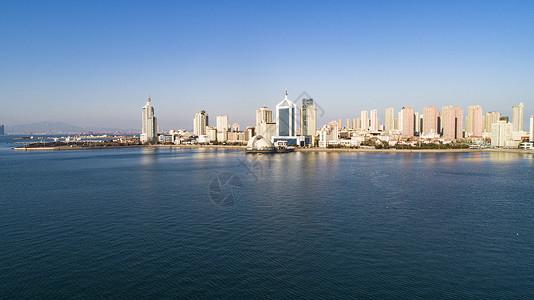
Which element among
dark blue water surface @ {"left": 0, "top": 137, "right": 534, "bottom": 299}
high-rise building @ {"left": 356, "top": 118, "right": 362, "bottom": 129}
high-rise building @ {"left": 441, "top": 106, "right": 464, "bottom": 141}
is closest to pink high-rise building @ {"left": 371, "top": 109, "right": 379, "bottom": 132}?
high-rise building @ {"left": 356, "top": 118, "right": 362, "bottom": 129}

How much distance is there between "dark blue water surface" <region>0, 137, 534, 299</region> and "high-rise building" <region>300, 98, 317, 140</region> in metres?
29.6

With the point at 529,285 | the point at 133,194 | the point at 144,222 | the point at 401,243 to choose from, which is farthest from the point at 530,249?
the point at 133,194

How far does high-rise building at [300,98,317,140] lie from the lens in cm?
3791

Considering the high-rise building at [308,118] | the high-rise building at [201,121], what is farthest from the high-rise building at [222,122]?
the high-rise building at [308,118]

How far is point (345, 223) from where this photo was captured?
230 inches

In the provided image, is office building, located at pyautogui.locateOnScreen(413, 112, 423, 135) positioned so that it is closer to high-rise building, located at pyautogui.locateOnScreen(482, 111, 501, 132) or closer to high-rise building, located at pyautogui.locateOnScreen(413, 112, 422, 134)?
high-rise building, located at pyautogui.locateOnScreen(413, 112, 422, 134)

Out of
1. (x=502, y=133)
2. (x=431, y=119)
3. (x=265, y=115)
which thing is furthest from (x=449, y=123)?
(x=265, y=115)

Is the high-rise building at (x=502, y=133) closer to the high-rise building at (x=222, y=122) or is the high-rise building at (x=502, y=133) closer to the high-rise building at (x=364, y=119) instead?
the high-rise building at (x=364, y=119)

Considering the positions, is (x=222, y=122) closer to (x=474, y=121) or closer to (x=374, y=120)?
(x=374, y=120)

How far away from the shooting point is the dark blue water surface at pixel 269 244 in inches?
145

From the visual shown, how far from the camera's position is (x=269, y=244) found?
15.9 ft

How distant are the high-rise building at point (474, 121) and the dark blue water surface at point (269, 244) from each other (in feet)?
150

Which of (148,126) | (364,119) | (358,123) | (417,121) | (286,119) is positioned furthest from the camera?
(358,123)

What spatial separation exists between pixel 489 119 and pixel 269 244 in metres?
52.5
